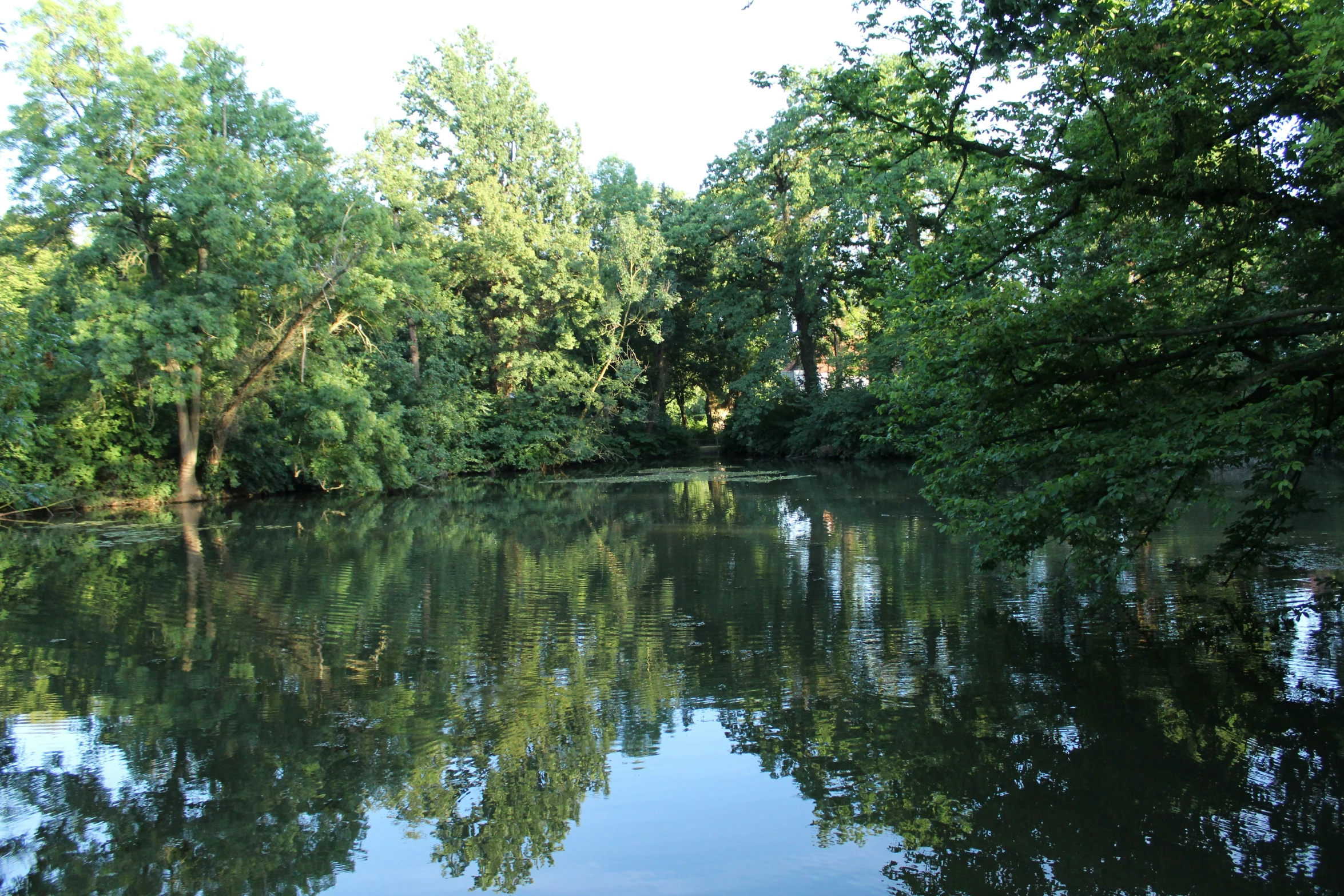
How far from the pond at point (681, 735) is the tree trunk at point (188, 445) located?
476 inches

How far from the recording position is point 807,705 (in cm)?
686

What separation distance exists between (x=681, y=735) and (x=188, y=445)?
21.3m

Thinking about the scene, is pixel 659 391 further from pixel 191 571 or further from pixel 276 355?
pixel 191 571

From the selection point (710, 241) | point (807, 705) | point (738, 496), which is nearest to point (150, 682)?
point (807, 705)

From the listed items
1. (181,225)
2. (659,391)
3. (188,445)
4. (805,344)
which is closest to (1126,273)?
(181,225)

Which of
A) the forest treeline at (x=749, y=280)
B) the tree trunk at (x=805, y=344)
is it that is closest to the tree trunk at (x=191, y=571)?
the forest treeline at (x=749, y=280)

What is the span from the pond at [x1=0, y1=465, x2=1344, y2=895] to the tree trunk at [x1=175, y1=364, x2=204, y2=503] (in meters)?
12.1

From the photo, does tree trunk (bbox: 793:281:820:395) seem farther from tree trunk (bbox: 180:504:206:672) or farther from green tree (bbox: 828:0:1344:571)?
green tree (bbox: 828:0:1344:571)

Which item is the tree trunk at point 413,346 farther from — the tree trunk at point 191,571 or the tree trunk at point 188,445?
the tree trunk at point 191,571

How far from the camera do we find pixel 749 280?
135 ft

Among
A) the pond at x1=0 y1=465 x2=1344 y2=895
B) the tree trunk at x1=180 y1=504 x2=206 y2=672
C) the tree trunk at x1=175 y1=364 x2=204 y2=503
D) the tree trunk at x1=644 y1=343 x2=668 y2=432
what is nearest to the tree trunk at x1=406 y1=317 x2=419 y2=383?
the tree trunk at x1=175 y1=364 x2=204 y2=503

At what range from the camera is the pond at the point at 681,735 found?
15.4 ft

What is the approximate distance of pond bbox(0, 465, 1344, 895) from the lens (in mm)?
4699

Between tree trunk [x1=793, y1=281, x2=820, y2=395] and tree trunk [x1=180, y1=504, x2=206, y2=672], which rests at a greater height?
tree trunk [x1=793, y1=281, x2=820, y2=395]
